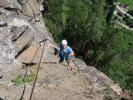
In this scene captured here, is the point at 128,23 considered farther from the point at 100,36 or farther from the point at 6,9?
the point at 6,9

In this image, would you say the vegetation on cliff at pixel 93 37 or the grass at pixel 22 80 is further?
the vegetation on cliff at pixel 93 37

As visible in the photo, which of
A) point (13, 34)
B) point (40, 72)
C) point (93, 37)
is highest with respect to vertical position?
point (13, 34)

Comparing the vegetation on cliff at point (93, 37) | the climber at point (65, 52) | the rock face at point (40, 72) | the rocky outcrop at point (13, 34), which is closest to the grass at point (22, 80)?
the rock face at point (40, 72)

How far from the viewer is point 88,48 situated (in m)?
39.7

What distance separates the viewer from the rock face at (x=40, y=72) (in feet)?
59.5

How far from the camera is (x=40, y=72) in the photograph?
20328mm

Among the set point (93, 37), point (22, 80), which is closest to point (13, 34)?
point (22, 80)

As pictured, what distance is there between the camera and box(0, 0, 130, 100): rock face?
714 inches

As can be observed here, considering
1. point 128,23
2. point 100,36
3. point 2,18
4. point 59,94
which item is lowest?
point 128,23

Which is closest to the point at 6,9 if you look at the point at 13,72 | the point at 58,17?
the point at 13,72

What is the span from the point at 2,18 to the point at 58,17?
1757cm

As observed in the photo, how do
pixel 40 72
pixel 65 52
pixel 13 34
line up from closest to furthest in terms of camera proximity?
pixel 40 72 → pixel 65 52 → pixel 13 34

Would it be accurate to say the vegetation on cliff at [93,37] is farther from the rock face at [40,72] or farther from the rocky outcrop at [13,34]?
the rock face at [40,72]

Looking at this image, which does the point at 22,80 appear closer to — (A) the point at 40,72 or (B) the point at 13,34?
(A) the point at 40,72
